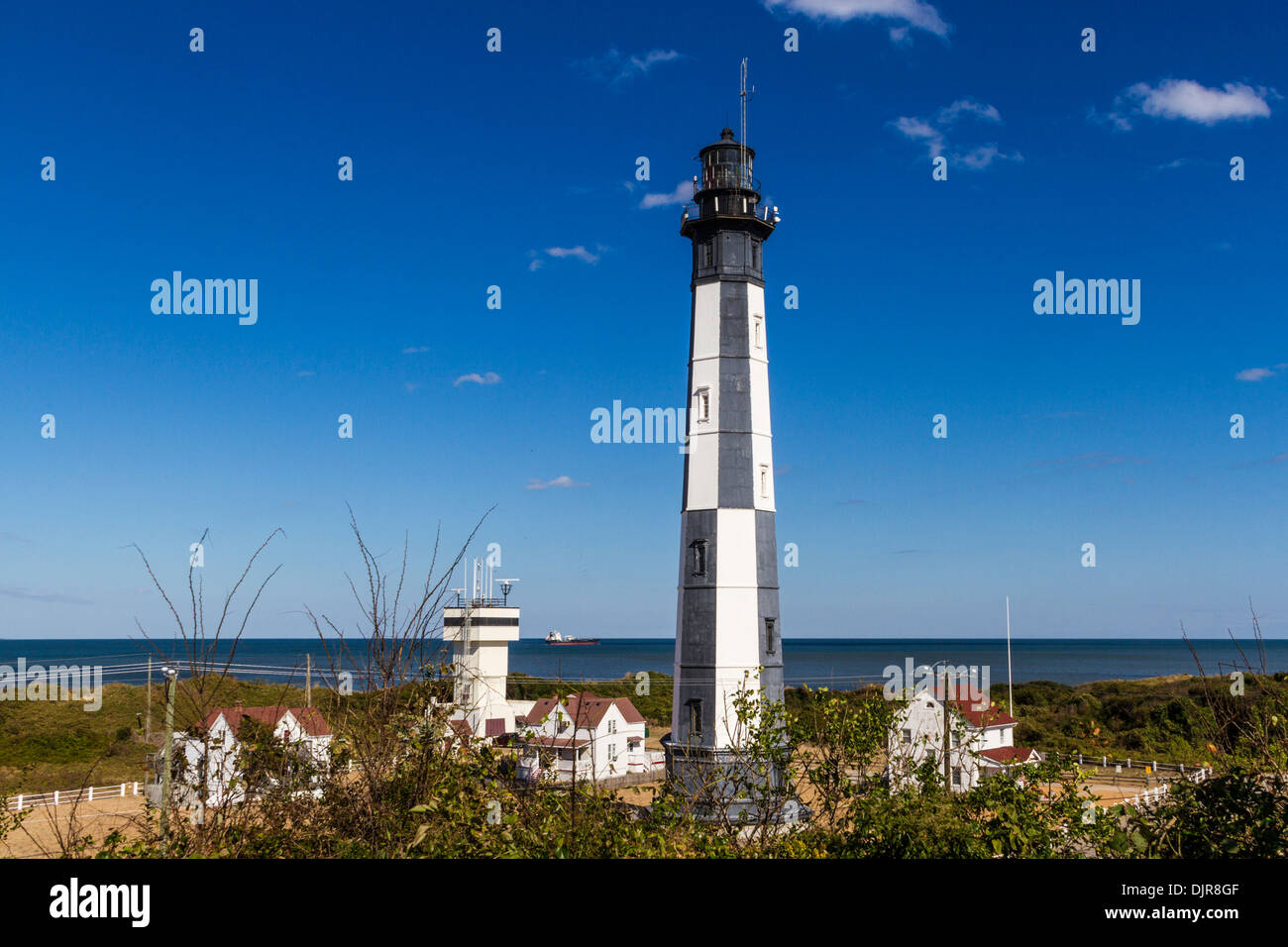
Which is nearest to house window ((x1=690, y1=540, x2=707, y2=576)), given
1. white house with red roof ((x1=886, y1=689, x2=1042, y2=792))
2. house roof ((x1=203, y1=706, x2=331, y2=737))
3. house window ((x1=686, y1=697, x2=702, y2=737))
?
house window ((x1=686, y1=697, x2=702, y2=737))

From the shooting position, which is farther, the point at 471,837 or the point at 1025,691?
the point at 1025,691

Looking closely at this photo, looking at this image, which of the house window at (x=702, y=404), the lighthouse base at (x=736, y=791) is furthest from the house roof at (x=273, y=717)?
the house window at (x=702, y=404)

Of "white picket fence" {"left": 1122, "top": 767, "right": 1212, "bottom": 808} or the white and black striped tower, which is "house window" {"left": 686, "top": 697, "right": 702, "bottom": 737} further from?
"white picket fence" {"left": 1122, "top": 767, "right": 1212, "bottom": 808}

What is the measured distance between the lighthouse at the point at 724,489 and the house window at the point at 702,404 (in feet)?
0.07

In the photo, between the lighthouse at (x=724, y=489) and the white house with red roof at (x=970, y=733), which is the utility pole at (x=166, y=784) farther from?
the white house with red roof at (x=970, y=733)

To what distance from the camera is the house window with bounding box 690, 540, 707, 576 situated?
19078mm

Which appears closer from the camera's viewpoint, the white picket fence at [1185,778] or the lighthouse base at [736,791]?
the lighthouse base at [736,791]

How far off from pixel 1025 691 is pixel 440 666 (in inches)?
2113

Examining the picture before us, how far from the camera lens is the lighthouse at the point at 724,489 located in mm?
18688
